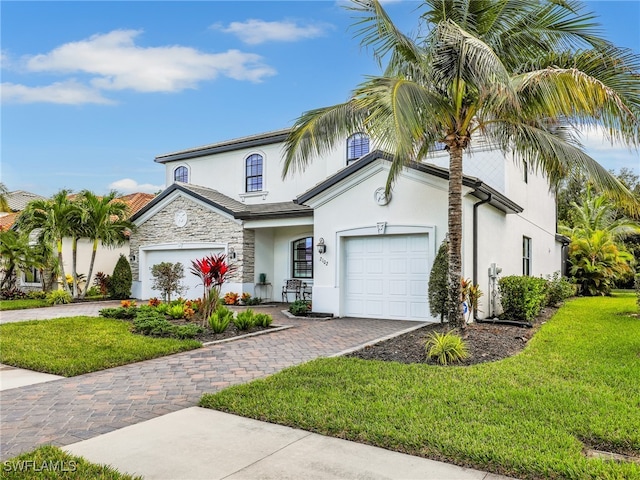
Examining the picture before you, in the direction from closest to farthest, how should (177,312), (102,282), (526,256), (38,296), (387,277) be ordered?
(177,312) < (387,277) < (526,256) < (38,296) < (102,282)

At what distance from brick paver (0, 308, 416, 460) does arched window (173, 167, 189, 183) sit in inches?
581

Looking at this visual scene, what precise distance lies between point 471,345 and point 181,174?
18.4 metres

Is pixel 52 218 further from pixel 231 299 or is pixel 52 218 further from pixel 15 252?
pixel 231 299

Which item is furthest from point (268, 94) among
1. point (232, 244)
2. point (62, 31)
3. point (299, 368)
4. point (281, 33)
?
point (299, 368)

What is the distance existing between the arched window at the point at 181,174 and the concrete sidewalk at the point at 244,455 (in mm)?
19366

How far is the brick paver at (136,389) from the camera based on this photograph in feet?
15.9

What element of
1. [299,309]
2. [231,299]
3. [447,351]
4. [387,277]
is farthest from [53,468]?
[231,299]

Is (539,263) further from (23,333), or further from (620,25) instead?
(23,333)

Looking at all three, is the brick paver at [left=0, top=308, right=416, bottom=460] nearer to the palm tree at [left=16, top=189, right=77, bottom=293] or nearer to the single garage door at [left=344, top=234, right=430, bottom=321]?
the single garage door at [left=344, top=234, right=430, bottom=321]

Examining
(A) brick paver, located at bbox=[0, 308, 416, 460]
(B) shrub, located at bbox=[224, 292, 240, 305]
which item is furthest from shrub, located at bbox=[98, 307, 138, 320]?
(A) brick paver, located at bbox=[0, 308, 416, 460]

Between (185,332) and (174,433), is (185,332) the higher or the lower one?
the higher one

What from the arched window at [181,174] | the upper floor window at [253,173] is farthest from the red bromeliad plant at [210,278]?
the arched window at [181,174]

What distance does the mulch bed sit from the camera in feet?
26.2

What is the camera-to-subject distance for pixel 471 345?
8789 millimetres
